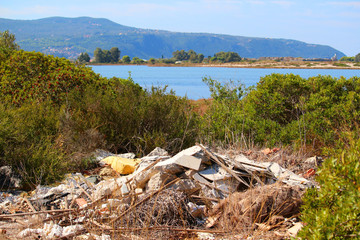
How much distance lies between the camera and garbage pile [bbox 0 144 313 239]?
3.99m

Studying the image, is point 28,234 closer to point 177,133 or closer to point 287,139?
point 177,133

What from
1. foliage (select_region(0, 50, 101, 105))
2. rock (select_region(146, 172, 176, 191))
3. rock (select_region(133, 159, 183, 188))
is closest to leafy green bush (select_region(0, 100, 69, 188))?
rock (select_region(133, 159, 183, 188))

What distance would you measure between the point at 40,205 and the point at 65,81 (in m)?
5.24

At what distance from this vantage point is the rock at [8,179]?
5.62 m

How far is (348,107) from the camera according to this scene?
8438mm

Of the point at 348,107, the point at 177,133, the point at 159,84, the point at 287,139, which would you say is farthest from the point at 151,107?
the point at 348,107

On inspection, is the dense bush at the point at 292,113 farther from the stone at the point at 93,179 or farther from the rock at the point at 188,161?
the stone at the point at 93,179

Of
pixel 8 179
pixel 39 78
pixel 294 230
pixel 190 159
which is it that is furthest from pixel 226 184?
pixel 39 78

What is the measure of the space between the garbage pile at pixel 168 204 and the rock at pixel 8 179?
48 centimetres

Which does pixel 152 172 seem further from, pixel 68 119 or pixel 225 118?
pixel 225 118

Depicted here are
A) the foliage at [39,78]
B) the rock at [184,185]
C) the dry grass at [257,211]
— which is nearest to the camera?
the dry grass at [257,211]

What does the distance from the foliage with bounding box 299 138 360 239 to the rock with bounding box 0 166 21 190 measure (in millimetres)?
4463

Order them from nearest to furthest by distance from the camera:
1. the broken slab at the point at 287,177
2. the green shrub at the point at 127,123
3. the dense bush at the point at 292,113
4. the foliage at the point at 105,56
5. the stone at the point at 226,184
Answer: the broken slab at the point at 287,177 < the stone at the point at 226,184 < the green shrub at the point at 127,123 < the dense bush at the point at 292,113 < the foliage at the point at 105,56

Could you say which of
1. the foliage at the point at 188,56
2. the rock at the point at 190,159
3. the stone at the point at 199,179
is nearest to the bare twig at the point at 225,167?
the rock at the point at 190,159
